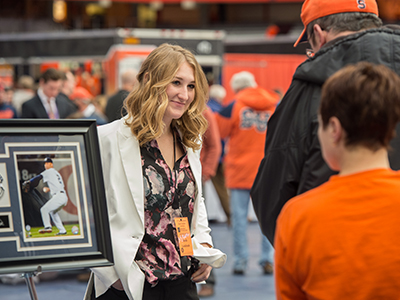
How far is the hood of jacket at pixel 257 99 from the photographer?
215 inches

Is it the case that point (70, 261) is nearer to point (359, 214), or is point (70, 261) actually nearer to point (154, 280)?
point (154, 280)

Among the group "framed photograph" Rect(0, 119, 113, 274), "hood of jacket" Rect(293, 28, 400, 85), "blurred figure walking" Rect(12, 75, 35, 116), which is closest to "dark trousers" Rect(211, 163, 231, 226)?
"blurred figure walking" Rect(12, 75, 35, 116)

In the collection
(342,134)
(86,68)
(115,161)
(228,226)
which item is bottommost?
(228,226)

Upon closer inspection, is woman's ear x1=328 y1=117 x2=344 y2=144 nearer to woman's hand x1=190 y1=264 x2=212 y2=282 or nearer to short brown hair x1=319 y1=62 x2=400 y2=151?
short brown hair x1=319 y1=62 x2=400 y2=151

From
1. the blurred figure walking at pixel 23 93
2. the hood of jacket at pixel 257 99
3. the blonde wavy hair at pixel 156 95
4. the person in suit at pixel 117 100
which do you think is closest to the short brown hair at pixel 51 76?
the person in suit at pixel 117 100

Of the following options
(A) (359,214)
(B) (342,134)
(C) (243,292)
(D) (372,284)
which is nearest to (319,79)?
(B) (342,134)

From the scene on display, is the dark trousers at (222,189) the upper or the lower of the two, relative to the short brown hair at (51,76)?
lower

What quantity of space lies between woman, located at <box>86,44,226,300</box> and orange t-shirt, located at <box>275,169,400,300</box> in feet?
2.86

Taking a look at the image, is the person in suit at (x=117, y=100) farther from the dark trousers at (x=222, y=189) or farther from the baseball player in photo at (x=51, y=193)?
the dark trousers at (x=222, y=189)

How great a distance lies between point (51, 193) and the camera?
189cm

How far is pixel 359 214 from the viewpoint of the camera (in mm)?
1203

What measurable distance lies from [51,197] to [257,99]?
3.82m

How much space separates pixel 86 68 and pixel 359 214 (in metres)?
12.5

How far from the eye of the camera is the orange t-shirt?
47.2 inches
